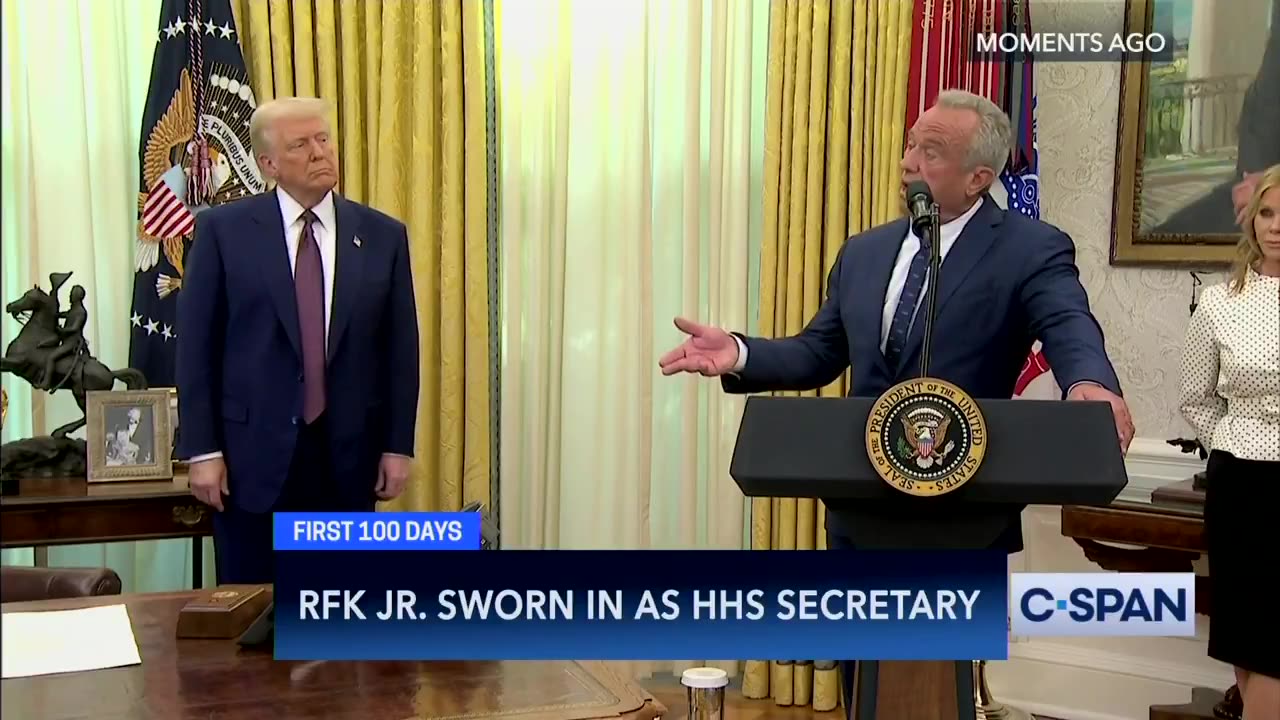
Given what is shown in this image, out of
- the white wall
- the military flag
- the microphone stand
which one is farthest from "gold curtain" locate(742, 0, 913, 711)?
the microphone stand

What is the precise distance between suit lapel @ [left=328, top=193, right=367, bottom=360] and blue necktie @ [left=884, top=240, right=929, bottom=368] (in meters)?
1.33

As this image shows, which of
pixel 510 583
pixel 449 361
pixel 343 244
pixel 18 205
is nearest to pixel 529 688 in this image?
pixel 510 583

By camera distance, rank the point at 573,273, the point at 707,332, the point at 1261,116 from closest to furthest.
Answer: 1. the point at 707,332
2. the point at 1261,116
3. the point at 573,273

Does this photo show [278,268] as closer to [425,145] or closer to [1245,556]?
[425,145]

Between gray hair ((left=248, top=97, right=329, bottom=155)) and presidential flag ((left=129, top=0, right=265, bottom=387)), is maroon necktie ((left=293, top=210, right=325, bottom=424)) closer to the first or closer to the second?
gray hair ((left=248, top=97, right=329, bottom=155))

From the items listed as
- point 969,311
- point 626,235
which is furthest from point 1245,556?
point 626,235

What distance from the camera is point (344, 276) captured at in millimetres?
2686

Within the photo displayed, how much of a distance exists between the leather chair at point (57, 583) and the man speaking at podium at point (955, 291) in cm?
109

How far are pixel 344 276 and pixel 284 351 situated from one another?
0.21 meters

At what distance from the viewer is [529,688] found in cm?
146

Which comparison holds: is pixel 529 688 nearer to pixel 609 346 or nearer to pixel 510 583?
pixel 510 583

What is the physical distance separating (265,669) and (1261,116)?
9.54 feet

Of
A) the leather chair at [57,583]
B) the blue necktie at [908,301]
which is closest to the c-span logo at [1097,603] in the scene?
the blue necktie at [908,301]

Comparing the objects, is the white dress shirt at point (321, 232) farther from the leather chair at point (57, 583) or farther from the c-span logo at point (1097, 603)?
the c-span logo at point (1097, 603)
